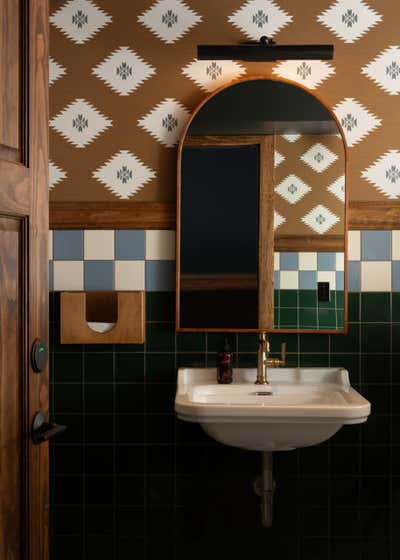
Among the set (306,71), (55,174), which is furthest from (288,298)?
(55,174)

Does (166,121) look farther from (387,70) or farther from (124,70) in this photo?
(387,70)

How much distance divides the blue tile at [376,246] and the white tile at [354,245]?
0.02 metres

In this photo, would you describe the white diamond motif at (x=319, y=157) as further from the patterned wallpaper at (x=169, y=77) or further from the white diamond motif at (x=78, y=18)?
the white diamond motif at (x=78, y=18)

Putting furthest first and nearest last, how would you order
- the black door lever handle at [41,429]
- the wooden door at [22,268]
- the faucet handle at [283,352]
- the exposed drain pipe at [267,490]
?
the faucet handle at [283,352]
the exposed drain pipe at [267,490]
the black door lever handle at [41,429]
the wooden door at [22,268]

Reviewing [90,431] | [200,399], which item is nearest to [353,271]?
[200,399]

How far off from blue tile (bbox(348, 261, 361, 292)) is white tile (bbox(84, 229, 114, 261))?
926 millimetres

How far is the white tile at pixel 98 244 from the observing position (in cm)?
262

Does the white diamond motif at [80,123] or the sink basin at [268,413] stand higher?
the white diamond motif at [80,123]

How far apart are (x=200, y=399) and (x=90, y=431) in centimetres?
51

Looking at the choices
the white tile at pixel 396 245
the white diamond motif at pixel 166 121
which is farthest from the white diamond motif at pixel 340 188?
the white diamond motif at pixel 166 121

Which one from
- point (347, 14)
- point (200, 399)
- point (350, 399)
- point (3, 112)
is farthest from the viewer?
point (347, 14)

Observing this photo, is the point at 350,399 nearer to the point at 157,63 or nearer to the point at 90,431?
the point at 90,431

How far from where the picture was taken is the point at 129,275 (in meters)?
2.63

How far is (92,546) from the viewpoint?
2646 millimetres
